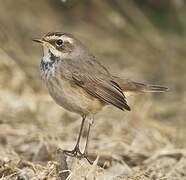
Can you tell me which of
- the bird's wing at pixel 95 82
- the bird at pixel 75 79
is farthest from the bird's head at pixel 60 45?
the bird's wing at pixel 95 82

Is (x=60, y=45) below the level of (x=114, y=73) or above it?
below

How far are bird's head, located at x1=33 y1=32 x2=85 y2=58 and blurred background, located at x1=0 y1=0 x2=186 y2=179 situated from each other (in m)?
1.02

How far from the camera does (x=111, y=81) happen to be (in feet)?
22.2

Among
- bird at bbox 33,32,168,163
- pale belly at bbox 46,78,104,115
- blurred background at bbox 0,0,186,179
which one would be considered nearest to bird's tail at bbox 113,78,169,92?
bird at bbox 33,32,168,163

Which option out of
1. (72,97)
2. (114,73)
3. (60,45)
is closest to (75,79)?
(72,97)

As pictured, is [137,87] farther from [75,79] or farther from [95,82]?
[75,79]

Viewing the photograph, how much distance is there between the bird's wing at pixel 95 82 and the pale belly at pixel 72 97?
0.18ft

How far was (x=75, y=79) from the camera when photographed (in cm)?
646

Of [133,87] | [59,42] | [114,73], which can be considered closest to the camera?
[59,42]

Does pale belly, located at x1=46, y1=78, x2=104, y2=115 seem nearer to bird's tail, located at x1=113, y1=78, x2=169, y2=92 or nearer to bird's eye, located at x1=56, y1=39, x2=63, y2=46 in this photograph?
bird's eye, located at x1=56, y1=39, x2=63, y2=46

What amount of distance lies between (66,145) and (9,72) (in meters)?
2.39

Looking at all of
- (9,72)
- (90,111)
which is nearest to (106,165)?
(90,111)

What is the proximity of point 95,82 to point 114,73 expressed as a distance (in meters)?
3.73

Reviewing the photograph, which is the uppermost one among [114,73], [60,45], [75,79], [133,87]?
[114,73]
